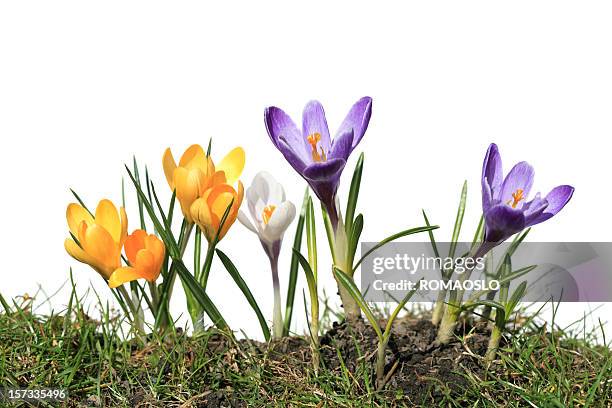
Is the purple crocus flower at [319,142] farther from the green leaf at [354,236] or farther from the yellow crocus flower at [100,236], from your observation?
the yellow crocus flower at [100,236]

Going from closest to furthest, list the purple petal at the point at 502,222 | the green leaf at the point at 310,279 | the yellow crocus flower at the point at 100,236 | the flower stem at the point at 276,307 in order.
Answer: the purple petal at the point at 502,222 < the green leaf at the point at 310,279 < the yellow crocus flower at the point at 100,236 < the flower stem at the point at 276,307

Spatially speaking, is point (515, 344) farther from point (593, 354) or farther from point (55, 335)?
point (55, 335)

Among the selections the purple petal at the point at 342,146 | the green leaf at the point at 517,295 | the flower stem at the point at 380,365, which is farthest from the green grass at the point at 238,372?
the purple petal at the point at 342,146

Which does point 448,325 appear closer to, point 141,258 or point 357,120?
point 357,120

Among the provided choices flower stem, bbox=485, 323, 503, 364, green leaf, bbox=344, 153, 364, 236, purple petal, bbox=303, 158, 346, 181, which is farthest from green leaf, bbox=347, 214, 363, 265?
flower stem, bbox=485, 323, 503, 364

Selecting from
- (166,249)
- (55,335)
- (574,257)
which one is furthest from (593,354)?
(55,335)

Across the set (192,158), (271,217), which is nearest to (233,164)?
(192,158)

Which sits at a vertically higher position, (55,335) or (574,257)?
(574,257)
